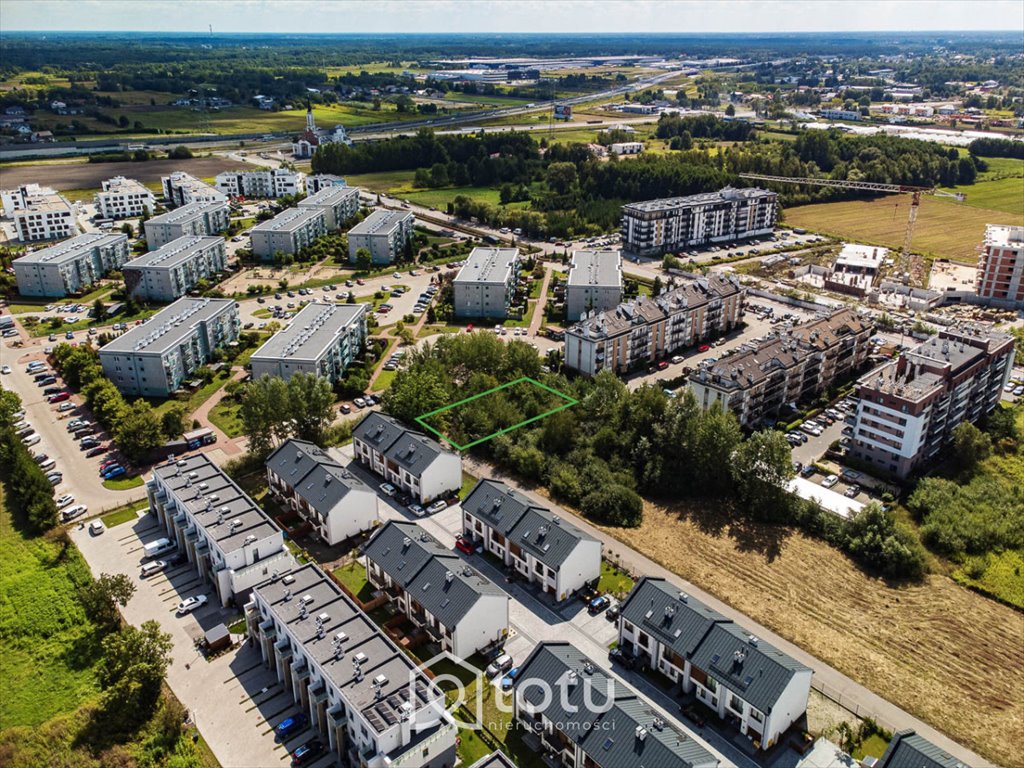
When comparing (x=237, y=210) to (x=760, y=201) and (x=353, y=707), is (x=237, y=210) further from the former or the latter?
(x=353, y=707)

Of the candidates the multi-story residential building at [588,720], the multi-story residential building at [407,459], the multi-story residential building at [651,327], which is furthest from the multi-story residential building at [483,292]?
the multi-story residential building at [588,720]

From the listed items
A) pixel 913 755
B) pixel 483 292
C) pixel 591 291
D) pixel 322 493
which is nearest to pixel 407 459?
pixel 322 493

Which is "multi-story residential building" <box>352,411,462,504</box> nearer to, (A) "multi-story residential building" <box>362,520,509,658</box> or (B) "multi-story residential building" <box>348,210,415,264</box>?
(A) "multi-story residential building" <box>362,520,509,658</box>

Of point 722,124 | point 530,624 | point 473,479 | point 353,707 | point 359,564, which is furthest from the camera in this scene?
point 722,124

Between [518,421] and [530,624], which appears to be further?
[518,421]

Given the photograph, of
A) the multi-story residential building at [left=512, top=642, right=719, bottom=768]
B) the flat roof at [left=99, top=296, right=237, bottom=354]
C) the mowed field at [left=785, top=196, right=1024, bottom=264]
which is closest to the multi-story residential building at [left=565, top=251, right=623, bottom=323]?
the flat roof at [left=99, top=296, right=237, bottom=354]

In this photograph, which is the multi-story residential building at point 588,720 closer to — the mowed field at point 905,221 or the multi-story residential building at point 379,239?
the multi-story residential building at point 379,239

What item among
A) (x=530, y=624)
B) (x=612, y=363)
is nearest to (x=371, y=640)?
(x=530, y=624)
